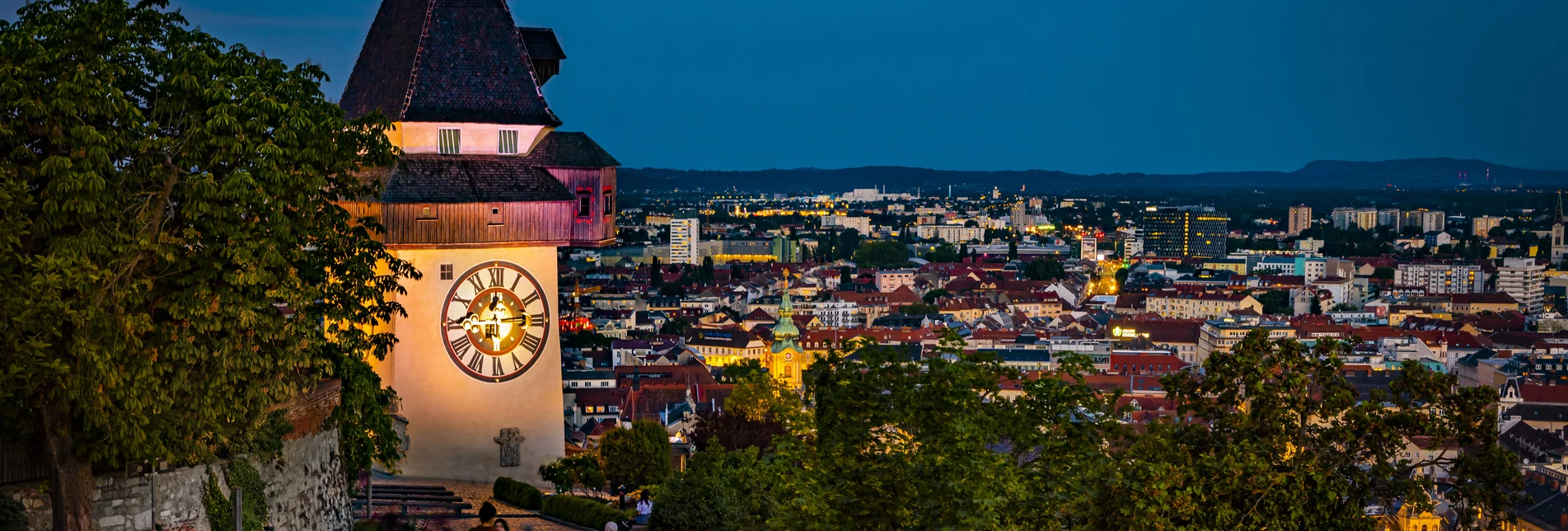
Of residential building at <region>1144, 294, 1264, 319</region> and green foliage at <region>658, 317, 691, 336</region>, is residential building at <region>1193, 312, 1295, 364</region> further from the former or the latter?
green foliage at <region>658, 317, 691, 336</region>

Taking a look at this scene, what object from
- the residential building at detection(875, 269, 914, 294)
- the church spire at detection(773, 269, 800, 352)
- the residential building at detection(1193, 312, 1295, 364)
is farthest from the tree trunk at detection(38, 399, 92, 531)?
the residential building at detection(875, 269, 914, 294)

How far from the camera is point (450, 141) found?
1728cm

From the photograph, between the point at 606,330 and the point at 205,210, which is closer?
the point at 205,210

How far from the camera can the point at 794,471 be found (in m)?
12.9

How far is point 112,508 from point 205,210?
1.83 m

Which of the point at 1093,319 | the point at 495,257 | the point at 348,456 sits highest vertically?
the point at 495,257

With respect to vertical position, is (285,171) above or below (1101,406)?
above

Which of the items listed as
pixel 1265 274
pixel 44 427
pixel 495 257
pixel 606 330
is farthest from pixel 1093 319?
pixel 44 427

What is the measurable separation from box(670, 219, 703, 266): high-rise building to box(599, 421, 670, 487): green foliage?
15335 centimetres

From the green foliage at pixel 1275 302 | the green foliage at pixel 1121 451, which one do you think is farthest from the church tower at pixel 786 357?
the green foliage at pixel 1275 302

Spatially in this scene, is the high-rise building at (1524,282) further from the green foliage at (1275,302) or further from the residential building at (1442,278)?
the green foliage at (1275,302)

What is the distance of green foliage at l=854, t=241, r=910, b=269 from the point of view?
→ 557ft

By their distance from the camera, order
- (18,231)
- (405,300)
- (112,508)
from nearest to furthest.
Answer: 1. (18,231)
2. (112,508)
3. (405,300)

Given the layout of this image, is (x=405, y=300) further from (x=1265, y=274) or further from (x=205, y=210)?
(x=1265, y=274)
